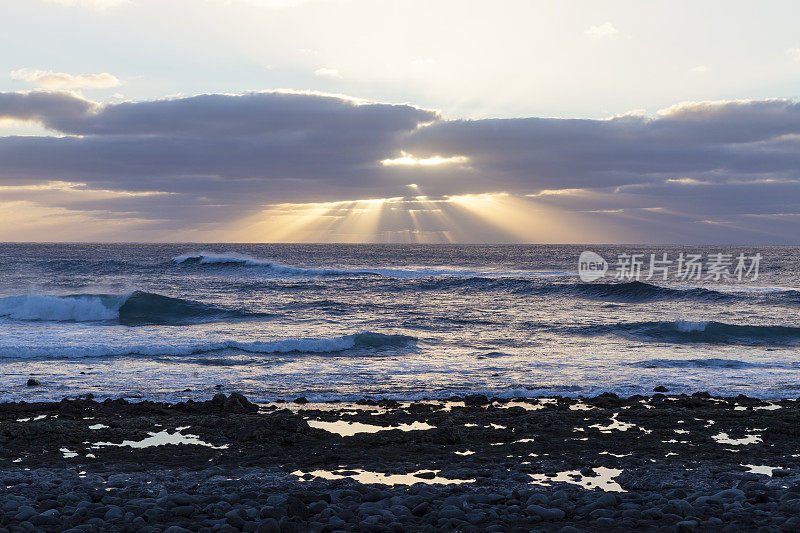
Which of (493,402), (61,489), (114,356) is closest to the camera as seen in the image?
(61,489)

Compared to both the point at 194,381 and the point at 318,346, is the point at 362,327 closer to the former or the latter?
the point at 318,346

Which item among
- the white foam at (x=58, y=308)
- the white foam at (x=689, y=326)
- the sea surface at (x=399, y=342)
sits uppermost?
the white foam at (x=689, y=326)

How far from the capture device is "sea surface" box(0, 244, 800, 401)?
14.0 metres

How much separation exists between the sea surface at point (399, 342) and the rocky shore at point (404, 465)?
1.94 metres

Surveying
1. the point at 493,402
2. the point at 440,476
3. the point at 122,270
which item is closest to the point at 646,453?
the point at 440,476

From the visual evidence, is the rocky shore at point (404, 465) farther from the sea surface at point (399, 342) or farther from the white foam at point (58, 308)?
the white foam at point (58, 308)

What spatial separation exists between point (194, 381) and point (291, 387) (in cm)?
233

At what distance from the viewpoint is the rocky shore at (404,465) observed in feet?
19.4

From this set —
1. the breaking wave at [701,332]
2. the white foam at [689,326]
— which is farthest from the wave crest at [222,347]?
the white foam at [689,326]

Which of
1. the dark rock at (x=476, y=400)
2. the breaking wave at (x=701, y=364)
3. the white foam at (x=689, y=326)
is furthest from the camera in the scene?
the white foam at (x=689, y=326)

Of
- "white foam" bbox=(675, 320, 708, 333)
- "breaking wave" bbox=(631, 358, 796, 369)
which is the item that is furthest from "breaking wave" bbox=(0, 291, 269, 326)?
"white foam" bbox=(675, 320, 708, 333)

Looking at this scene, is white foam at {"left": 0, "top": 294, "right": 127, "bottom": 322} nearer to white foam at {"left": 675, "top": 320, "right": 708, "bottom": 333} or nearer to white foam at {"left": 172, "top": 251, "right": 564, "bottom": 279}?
white foam at {"left": 675, "top": 320, "right": 708, "bottom": 333}

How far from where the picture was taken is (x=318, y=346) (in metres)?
19.3

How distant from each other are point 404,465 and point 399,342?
12508mm
